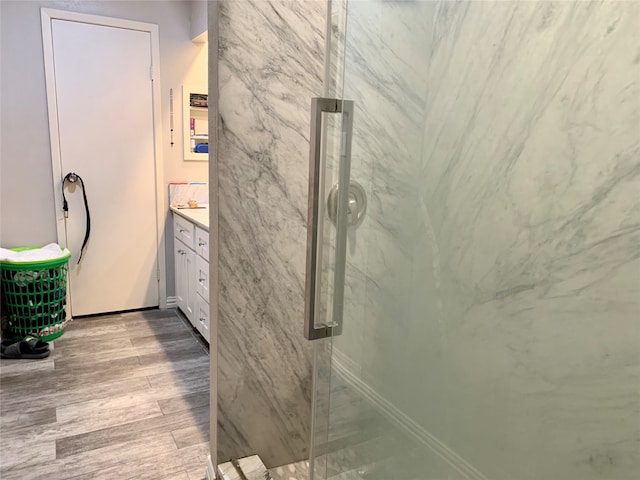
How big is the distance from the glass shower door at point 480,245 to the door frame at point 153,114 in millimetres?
2557

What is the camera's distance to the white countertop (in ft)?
9.36

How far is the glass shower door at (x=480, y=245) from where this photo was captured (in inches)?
40.5

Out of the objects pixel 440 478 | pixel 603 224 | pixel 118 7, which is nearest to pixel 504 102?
pixel 603 224

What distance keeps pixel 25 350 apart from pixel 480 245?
9.13 feet

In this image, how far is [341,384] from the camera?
145 cm

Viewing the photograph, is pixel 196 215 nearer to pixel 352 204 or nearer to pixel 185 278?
pixel 185 278

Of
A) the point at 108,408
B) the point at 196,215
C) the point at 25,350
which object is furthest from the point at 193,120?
the point at 108,408

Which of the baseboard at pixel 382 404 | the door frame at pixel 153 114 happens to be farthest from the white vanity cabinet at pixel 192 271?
the baseboard at pixel 382 404

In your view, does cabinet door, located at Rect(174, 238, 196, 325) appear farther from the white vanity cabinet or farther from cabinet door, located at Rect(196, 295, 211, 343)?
cabinet door, located at Rect(196, 295, 211, 343)

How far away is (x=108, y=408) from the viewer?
2.34 m

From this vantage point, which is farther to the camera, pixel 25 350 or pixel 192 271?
pixel 192 271

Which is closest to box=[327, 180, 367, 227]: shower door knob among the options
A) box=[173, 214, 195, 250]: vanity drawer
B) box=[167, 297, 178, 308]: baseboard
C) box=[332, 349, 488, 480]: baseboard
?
box=[332, 349, 488, 480]: baseboard

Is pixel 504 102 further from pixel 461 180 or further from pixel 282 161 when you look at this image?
pixel 282 161

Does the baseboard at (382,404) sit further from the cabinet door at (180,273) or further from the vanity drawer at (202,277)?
the cabinet door at (180,273)
